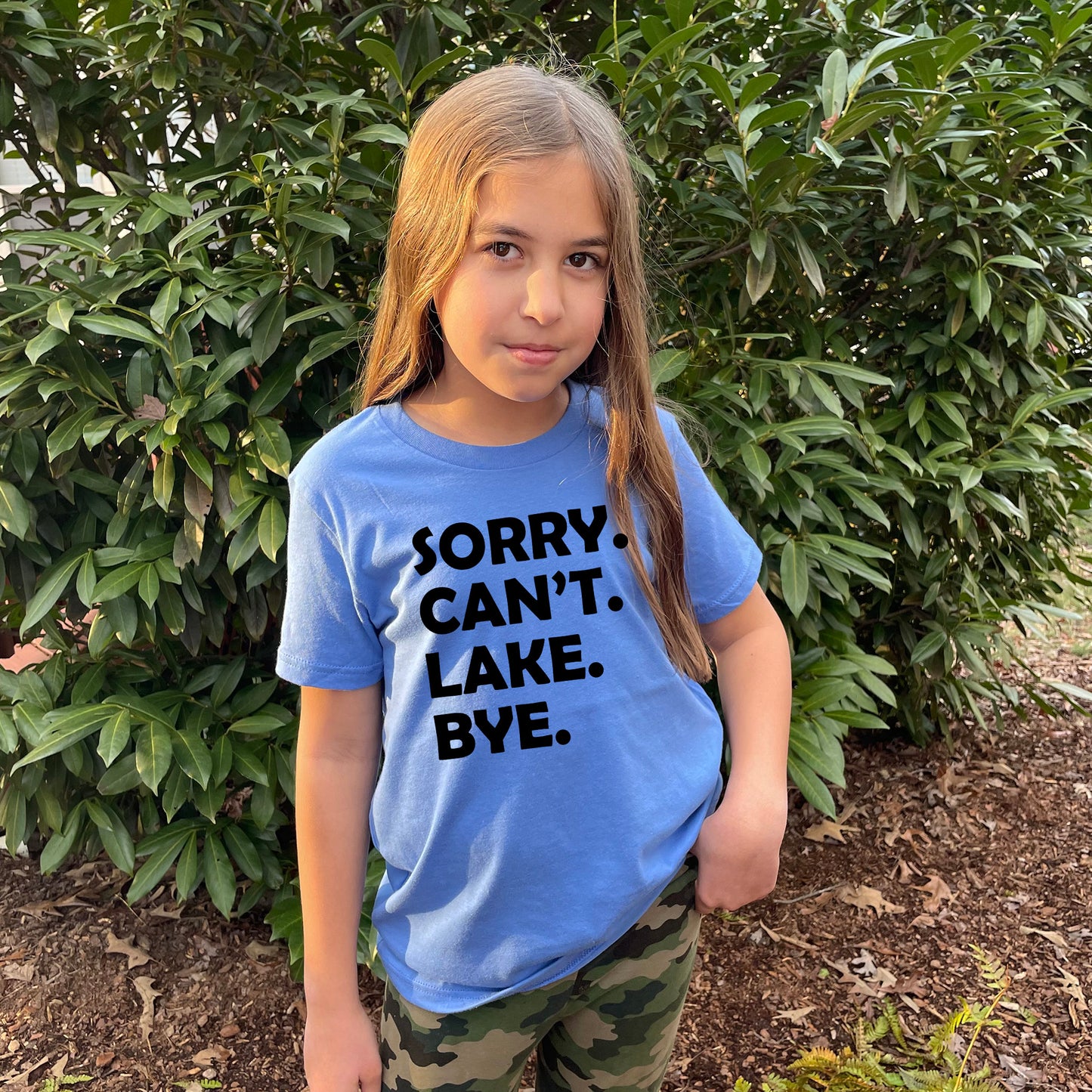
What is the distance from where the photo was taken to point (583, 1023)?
1.48 m

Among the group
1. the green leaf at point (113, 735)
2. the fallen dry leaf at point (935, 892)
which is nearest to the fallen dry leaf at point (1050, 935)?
the fallen dry leaf at point (935, 892)

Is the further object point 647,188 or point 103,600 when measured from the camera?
point 647,188

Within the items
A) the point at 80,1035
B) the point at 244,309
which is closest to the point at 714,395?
the point at 244,309

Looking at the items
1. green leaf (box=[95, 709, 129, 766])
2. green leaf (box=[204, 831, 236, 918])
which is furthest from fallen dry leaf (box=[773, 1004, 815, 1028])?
green leaf (box=[95, 709, 129, 766])

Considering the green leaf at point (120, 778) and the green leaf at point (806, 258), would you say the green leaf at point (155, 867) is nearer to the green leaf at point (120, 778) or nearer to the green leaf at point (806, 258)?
the green leaf at point (120, 778)

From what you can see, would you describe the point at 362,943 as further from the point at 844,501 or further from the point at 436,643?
the point at 844,501

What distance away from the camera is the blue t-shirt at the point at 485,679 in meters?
1.29

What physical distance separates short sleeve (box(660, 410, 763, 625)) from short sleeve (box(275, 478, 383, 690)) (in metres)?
0.45

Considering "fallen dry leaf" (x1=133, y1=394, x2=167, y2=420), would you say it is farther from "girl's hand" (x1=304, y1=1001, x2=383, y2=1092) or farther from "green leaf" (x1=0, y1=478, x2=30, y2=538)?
"girl's hand" (x1=304, y1=1001, x2=383, y2=1092)

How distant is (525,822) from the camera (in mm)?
1295

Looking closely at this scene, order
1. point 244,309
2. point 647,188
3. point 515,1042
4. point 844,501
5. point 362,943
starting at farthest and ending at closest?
point 844,501
point 647,188
point 362,943
point 244,309
point 515,1042

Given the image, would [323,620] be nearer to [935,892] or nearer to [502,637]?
[502,637]

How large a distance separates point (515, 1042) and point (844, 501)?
5.98ft

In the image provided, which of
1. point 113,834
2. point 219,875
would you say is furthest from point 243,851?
point 113,834
